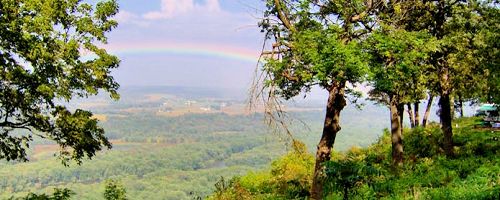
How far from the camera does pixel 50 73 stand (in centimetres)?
1706

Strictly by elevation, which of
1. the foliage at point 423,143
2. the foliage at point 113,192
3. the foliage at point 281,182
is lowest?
the foliage at point 281,182

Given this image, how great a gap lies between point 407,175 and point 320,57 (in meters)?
10.4

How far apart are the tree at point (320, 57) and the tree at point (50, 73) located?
7167 millimetres

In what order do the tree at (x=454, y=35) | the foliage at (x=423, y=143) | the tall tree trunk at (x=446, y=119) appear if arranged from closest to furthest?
the tree at (x=454, y=35), the tall tree trunk at (x=446, y=119), the foliage at (x=423, y=143)

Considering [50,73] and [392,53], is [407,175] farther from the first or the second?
[50,73]

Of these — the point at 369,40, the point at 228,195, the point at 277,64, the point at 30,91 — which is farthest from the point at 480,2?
the point at 30,91

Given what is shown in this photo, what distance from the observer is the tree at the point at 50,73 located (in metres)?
16.1

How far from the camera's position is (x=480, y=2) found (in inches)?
822

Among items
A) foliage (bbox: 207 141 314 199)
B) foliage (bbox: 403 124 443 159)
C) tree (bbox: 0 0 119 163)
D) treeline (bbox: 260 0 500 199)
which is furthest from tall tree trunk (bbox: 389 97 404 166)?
tree (bbox: 0 0 119 163)

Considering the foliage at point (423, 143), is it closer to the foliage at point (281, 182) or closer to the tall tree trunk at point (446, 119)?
the tall tree trunk at point (446, 119)

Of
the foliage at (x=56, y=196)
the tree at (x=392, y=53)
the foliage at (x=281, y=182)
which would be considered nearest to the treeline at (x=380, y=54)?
the tree at (x=392, y=53)

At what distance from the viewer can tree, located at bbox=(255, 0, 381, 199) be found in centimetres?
1357

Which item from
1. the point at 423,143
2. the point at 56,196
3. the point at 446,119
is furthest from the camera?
the point at 423,143

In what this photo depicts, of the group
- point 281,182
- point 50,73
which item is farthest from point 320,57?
point 281,182
